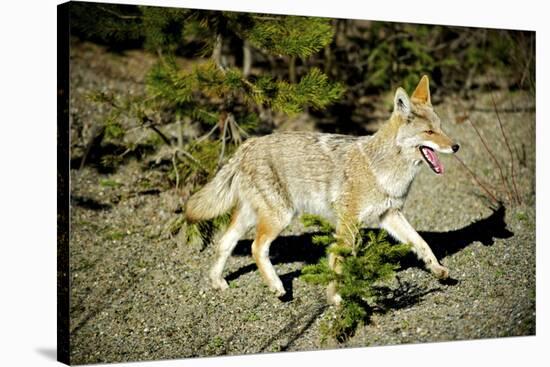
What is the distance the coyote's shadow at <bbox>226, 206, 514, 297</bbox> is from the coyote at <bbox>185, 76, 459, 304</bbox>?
0.68 metres

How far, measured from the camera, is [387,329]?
5.93 meters

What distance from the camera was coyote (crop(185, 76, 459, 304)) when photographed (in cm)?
583

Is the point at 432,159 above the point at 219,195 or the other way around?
above

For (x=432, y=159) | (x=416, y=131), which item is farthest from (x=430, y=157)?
(x=416, y=131)

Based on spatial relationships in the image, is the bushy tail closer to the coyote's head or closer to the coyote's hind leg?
the coyote's hind leg

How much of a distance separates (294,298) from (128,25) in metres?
3.05

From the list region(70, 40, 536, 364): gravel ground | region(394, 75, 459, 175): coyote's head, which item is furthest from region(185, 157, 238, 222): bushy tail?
region(394, 75, 459, 175): coyote's head

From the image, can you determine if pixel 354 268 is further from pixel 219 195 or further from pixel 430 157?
pixel 219 195

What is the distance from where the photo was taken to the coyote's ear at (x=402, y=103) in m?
Result: 5.76

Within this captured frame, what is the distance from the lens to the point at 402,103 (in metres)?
5.80

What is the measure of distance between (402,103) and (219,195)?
176 cm

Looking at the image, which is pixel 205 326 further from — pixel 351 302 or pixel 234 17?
pixel 234 17

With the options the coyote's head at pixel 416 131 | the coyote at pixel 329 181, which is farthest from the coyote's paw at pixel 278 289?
the coyote's head at pixel 416 131

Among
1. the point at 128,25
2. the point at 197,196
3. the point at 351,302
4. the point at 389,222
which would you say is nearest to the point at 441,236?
the point at 389,222
